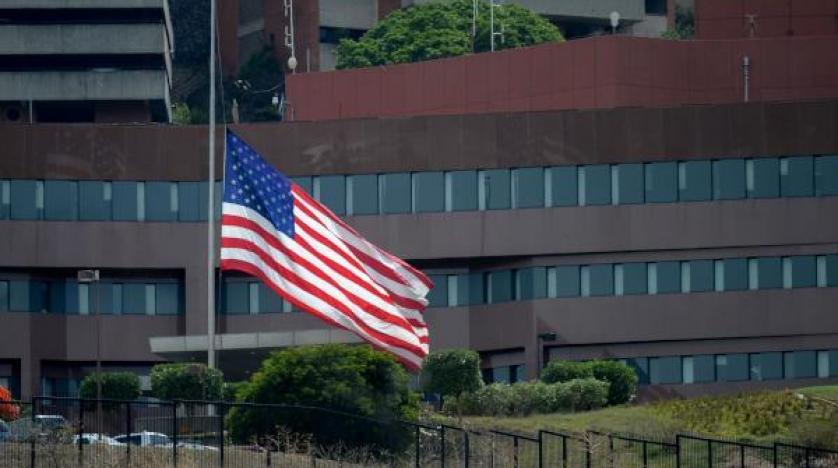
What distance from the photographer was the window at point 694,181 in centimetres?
8431

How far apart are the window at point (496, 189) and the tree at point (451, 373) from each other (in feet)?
34.8

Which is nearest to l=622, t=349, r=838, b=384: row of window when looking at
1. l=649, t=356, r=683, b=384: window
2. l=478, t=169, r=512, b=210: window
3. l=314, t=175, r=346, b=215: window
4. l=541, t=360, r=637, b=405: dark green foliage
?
l=649, t=356, r=683, b=384: window

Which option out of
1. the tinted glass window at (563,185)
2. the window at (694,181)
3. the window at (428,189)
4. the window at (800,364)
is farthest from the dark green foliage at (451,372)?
the window at (800,364)

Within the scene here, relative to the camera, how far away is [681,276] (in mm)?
84688

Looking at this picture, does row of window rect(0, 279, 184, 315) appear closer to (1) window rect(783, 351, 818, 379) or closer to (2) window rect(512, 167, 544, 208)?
(2) window rect(512, 167, 544, 208)

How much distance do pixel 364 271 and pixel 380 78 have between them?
5176 centimetres

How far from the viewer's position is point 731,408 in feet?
222

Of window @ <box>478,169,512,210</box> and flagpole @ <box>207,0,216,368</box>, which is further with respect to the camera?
window @ <box>478,169,512,210</box>

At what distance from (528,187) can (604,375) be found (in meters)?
9.14

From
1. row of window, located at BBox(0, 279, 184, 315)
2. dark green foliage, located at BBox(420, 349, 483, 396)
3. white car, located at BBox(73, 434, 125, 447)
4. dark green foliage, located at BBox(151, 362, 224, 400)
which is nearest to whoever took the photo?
white car, located at BBox(73, 434, 125, 447)

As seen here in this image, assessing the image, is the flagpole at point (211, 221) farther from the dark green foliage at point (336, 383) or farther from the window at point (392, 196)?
the dark green foliage at point (336, 383)

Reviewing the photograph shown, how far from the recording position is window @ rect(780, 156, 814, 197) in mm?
83938

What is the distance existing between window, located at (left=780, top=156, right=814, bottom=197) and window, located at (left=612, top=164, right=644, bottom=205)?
521cm

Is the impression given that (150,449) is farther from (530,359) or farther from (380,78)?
(380,78)
